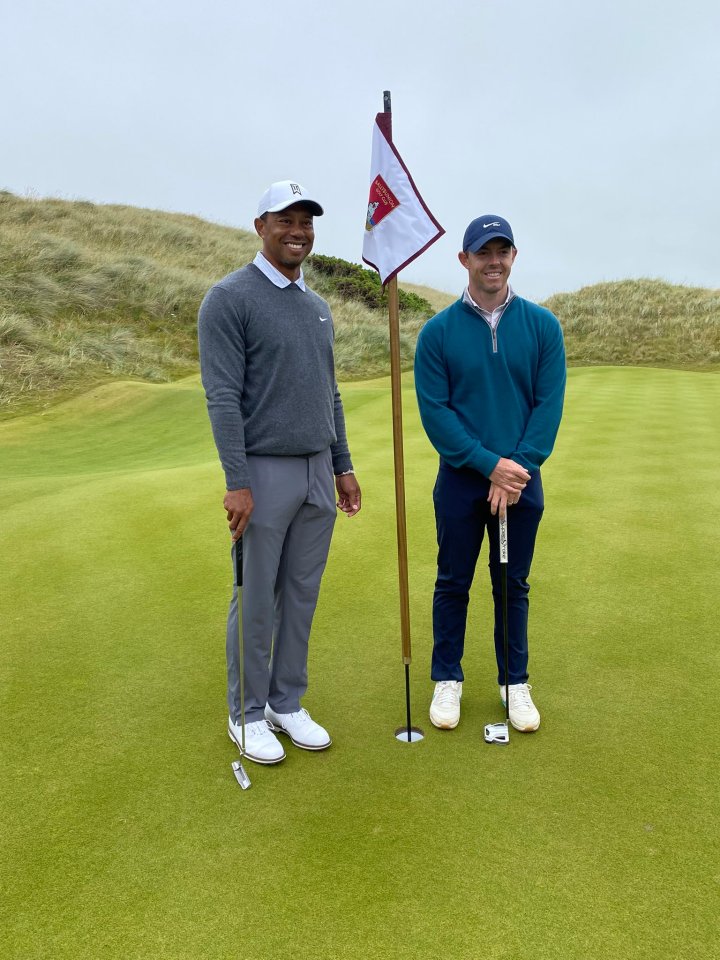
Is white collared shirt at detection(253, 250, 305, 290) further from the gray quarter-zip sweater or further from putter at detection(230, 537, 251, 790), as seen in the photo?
putter at detection(230, 537, 251, 790)

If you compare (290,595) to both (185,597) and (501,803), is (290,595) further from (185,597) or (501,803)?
(185,597)

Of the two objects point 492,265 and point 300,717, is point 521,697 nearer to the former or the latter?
point 300,717

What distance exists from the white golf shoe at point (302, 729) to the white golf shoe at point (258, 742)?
3.1 inches

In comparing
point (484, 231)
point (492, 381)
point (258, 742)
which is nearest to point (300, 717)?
point (258, 742)

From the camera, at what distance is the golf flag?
3.22m

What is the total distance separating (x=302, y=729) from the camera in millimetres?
3160

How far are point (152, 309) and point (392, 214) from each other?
1972 centimetres

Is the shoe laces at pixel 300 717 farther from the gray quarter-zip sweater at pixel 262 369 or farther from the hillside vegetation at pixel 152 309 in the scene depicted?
the hillside vegetation at pixel 152 309

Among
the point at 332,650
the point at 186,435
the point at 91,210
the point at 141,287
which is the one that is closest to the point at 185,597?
the point at 332,650

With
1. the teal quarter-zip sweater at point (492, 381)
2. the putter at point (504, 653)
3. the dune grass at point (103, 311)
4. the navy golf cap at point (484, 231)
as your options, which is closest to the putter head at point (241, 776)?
the putter at point (504, 653)

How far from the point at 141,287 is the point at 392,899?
22433mm

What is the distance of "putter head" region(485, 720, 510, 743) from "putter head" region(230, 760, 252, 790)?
97 cm

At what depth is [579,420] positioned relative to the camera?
10.7 metres

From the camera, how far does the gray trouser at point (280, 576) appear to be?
304 cm
